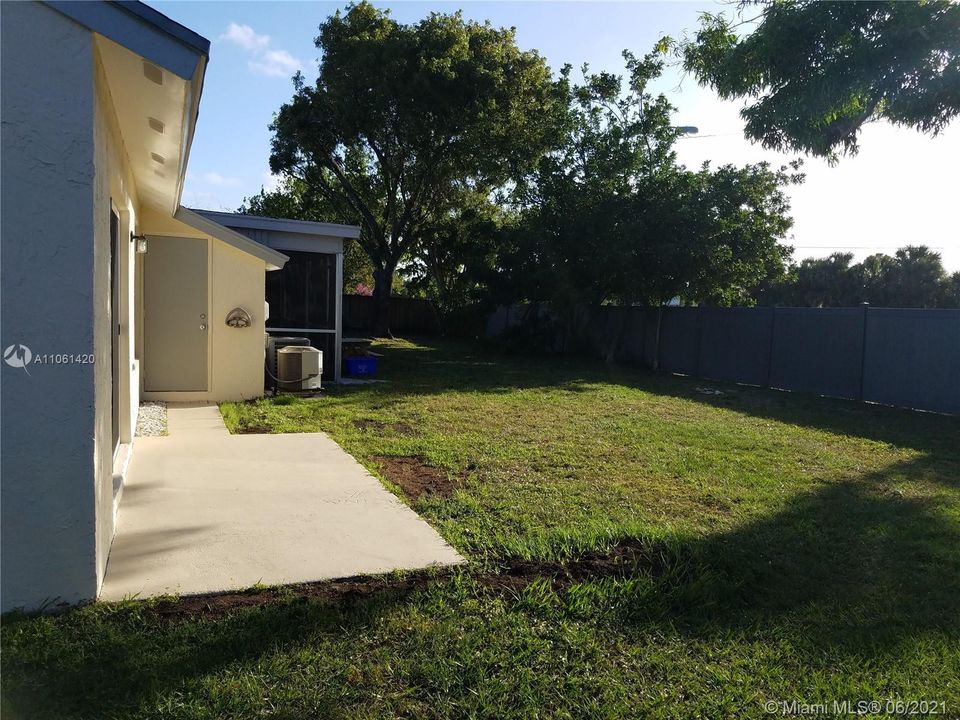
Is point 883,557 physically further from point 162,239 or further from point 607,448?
point 162,239

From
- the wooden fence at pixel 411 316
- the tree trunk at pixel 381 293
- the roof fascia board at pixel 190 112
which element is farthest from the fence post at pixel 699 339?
the wooden fence at pixel 411 316

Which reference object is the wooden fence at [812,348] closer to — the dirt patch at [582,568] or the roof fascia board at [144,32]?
the dirt patch at [582,568]

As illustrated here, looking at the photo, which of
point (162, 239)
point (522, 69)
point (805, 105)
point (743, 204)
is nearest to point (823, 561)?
point (805, 105)

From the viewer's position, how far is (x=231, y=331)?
10.2 meters

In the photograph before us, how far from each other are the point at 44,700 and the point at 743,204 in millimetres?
17487

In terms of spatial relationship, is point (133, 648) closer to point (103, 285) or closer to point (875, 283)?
point (103, 285)

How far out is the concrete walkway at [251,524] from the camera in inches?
158

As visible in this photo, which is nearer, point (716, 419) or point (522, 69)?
point (716, 419)

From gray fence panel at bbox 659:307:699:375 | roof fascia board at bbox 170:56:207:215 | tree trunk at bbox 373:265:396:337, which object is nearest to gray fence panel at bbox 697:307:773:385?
gray fence panel at bbox 659:307:699:375

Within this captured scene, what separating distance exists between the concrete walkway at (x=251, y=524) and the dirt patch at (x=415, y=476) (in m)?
0.23

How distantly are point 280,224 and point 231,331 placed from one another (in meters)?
2.85

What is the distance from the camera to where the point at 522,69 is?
→ 2116cm

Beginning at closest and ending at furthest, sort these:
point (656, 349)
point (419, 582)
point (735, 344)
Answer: point (419, 582), point (735, 344), point (656, 349)

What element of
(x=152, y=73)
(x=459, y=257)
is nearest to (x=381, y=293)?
(x=459, y=257)
